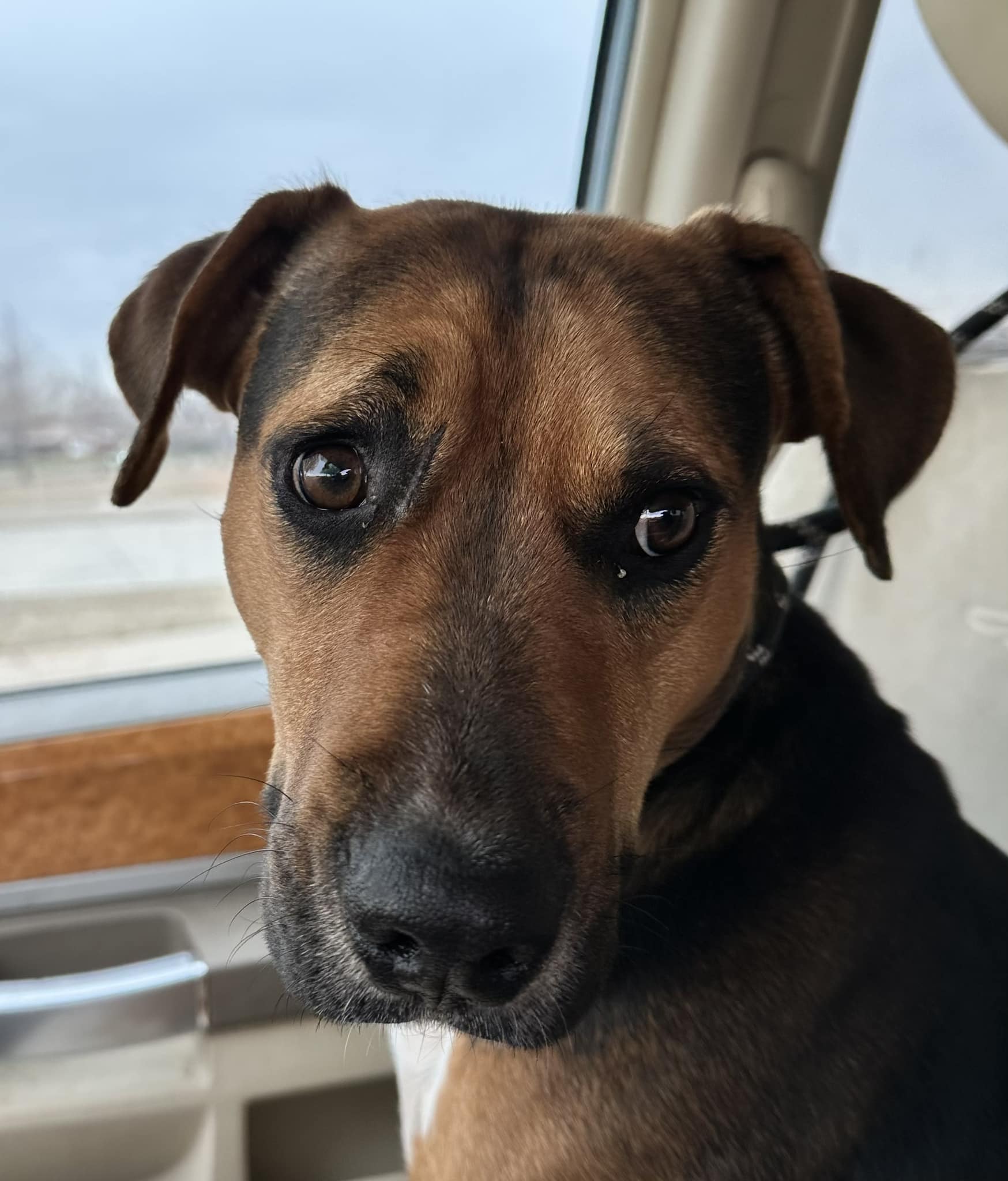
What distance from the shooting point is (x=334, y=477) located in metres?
1.37

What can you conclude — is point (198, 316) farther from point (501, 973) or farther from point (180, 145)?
point (501, 973)

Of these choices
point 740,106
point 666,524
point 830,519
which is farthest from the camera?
point 740,106

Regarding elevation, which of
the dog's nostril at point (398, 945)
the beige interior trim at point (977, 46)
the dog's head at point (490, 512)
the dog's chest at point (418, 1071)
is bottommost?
the dog's chest at point (418, 1071)

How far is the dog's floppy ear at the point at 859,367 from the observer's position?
5.07 feet

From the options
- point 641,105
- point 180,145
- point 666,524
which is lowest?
point 666,524

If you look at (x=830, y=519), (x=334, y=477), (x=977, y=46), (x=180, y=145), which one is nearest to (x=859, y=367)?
(x=830, y=519)

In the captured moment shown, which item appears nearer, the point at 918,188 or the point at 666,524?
the point at 666,524

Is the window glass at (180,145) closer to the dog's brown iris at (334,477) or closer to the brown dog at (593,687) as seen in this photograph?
the brown dog at (593,687)

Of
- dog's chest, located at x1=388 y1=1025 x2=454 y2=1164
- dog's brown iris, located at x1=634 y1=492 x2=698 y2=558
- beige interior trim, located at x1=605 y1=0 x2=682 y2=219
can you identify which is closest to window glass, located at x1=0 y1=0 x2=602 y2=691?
beige interior trim, located at x1=605 y1=0 x2=682 y2=219

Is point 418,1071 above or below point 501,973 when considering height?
below

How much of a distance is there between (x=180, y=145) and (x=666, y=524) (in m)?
1.47

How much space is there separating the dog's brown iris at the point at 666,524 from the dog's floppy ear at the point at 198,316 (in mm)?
742

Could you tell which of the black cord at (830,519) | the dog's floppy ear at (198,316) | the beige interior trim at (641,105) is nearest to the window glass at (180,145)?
the beige interior trim at (641,105)

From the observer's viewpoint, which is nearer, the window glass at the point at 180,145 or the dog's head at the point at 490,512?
the dog's head at the point at 490,512
